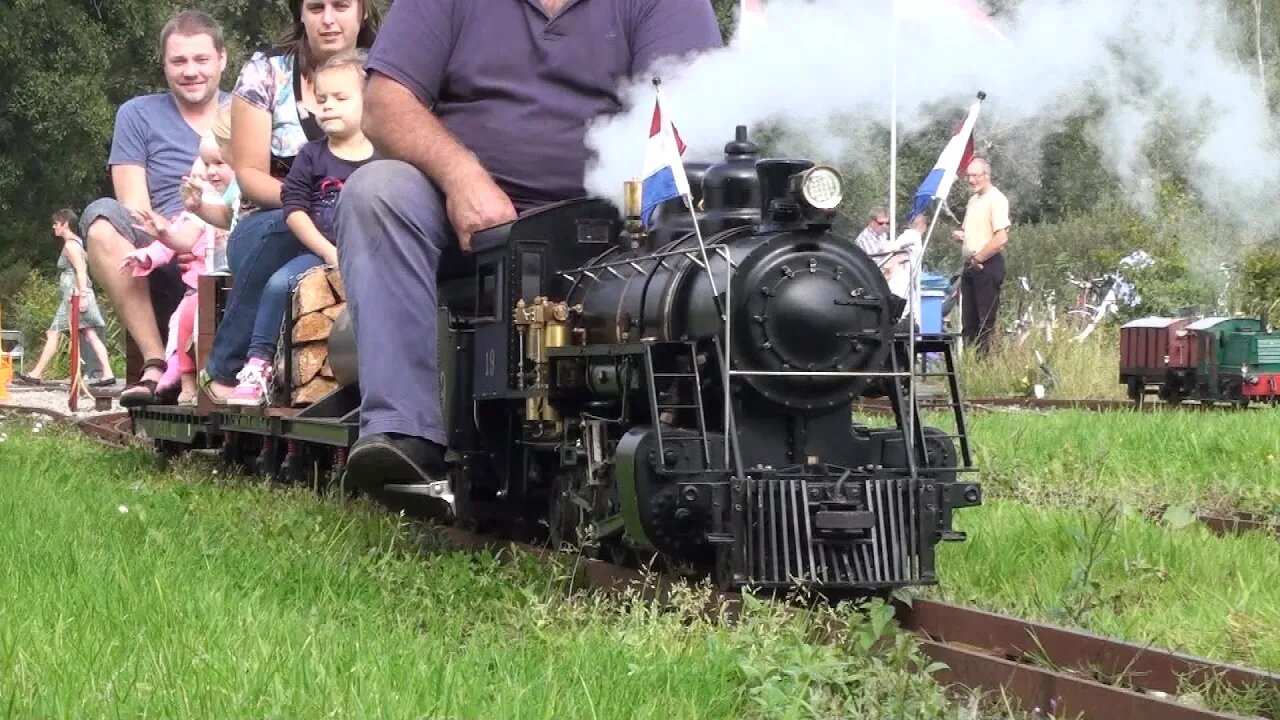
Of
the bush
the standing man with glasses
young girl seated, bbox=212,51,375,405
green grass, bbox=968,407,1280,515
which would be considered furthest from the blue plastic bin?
young girl seated, bbox=212,51,375,405

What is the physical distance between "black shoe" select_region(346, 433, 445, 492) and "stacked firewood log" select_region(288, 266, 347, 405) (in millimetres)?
1819

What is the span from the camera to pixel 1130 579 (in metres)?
6.21

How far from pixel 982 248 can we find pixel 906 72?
9758mm

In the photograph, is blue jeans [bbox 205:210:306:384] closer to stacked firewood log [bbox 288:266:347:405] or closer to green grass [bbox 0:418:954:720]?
stacked firewood log [bbox 288:266:347:405]

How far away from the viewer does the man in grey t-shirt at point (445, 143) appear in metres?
6.82

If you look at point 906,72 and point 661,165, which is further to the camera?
point 906,72

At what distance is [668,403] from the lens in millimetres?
5973

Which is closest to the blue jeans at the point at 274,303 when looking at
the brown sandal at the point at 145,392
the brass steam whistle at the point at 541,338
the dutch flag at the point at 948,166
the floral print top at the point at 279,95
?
the floral print top at the point at 279,95

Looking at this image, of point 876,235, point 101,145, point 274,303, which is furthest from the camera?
point 101,145

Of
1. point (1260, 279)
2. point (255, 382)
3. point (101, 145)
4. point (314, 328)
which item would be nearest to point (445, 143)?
point (314, 328)

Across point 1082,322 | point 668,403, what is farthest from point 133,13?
point 668,403

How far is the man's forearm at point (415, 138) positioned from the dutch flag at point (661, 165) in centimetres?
95

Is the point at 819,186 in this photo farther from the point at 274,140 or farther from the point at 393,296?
the point at 274,140

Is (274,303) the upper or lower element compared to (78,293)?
lower
